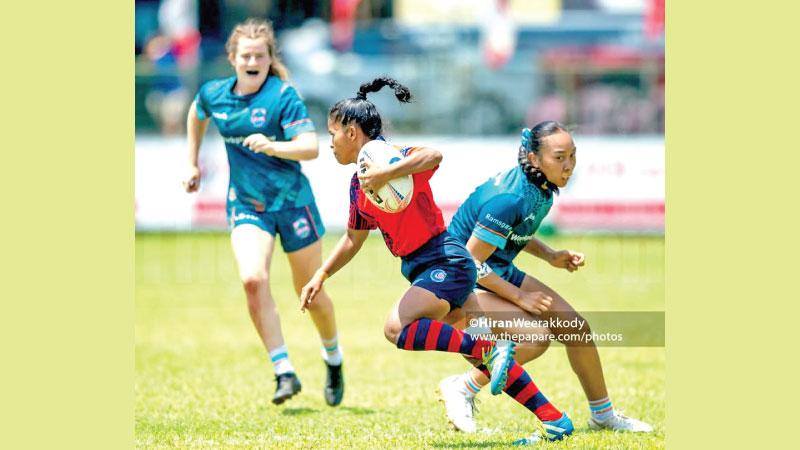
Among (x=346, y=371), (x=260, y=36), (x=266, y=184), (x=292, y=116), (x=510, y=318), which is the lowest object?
(x=346, y=371)

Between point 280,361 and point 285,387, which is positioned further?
point 280,361

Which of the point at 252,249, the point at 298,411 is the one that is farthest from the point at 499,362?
the point at 252,249

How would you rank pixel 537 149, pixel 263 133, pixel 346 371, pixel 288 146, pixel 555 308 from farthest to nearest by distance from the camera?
pixel 346 371, pixel 263 133, pixel 288 146, pixel 555 308, pixel 537 149

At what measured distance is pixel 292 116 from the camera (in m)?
7.43

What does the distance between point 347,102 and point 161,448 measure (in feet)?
6.60

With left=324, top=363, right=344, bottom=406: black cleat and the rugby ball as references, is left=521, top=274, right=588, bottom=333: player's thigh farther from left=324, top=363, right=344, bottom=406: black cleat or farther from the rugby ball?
left=324, top=363, right=344, bottom=406: black cleat

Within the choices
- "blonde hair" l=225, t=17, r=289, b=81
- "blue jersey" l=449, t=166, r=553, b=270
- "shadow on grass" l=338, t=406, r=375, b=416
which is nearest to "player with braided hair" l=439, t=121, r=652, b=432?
"blue jersey" l=449, t=166, r=553, b=270

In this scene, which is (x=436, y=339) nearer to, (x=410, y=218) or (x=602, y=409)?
(x=410, y=218)

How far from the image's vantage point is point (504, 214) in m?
6.14

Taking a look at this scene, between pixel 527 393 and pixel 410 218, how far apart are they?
1043 millimetres

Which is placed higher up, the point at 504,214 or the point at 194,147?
the point at 194,147

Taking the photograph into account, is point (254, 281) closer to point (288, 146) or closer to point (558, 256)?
point (288, 146)

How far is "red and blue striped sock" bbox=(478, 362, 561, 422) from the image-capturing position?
5938 mm

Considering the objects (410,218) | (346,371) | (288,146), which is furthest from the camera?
(346,371)
